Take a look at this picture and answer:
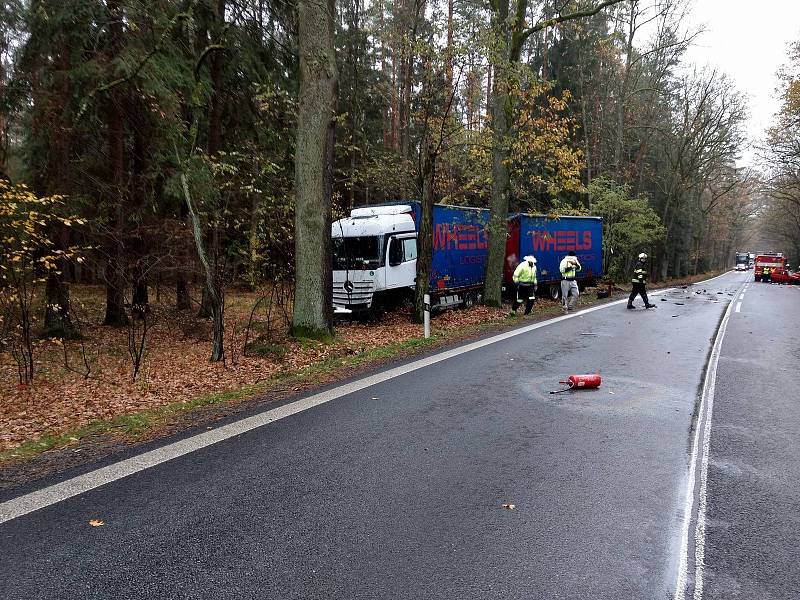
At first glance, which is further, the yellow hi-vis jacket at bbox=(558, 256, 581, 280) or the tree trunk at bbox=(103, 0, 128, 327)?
the yellow hi-vis jacket at bbox=(558, 256, 581, 280)

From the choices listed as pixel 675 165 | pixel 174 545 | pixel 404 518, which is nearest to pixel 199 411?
pixel 174 545

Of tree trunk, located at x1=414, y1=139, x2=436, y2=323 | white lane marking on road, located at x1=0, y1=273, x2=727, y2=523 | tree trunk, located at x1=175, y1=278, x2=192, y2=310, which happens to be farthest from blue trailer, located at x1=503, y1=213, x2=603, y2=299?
white lane marking on road, located at x1=0, y1=273, x2=727, y2=523

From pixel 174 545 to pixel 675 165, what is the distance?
48250mm

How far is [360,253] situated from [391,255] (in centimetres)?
91

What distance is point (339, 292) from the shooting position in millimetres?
15602

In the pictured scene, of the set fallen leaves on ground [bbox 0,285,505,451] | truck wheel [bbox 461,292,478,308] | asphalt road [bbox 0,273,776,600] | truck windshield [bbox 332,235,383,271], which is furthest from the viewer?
truck wheel [bbox 461,292,478,308]

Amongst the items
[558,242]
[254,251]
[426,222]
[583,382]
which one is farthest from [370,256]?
[558,242]

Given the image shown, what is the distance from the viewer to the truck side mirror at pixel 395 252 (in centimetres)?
1564

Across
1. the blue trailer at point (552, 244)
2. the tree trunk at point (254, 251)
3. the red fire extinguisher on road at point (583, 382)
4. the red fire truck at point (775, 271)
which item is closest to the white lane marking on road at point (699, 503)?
the red fire extinguisher on road at point (583, 382)

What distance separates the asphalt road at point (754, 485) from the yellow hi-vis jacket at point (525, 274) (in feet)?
25.5

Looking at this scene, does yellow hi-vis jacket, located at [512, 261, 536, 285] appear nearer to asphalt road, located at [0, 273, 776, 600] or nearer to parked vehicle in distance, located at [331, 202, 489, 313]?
parked vehicle in distance, located at [331, 202, 489, 313]

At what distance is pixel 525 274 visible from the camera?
16641 millimetres

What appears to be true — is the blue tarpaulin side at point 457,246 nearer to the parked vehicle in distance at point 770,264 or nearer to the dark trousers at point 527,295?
the dark trousers at point 527,295

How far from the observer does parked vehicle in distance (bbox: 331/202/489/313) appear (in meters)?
15.5
